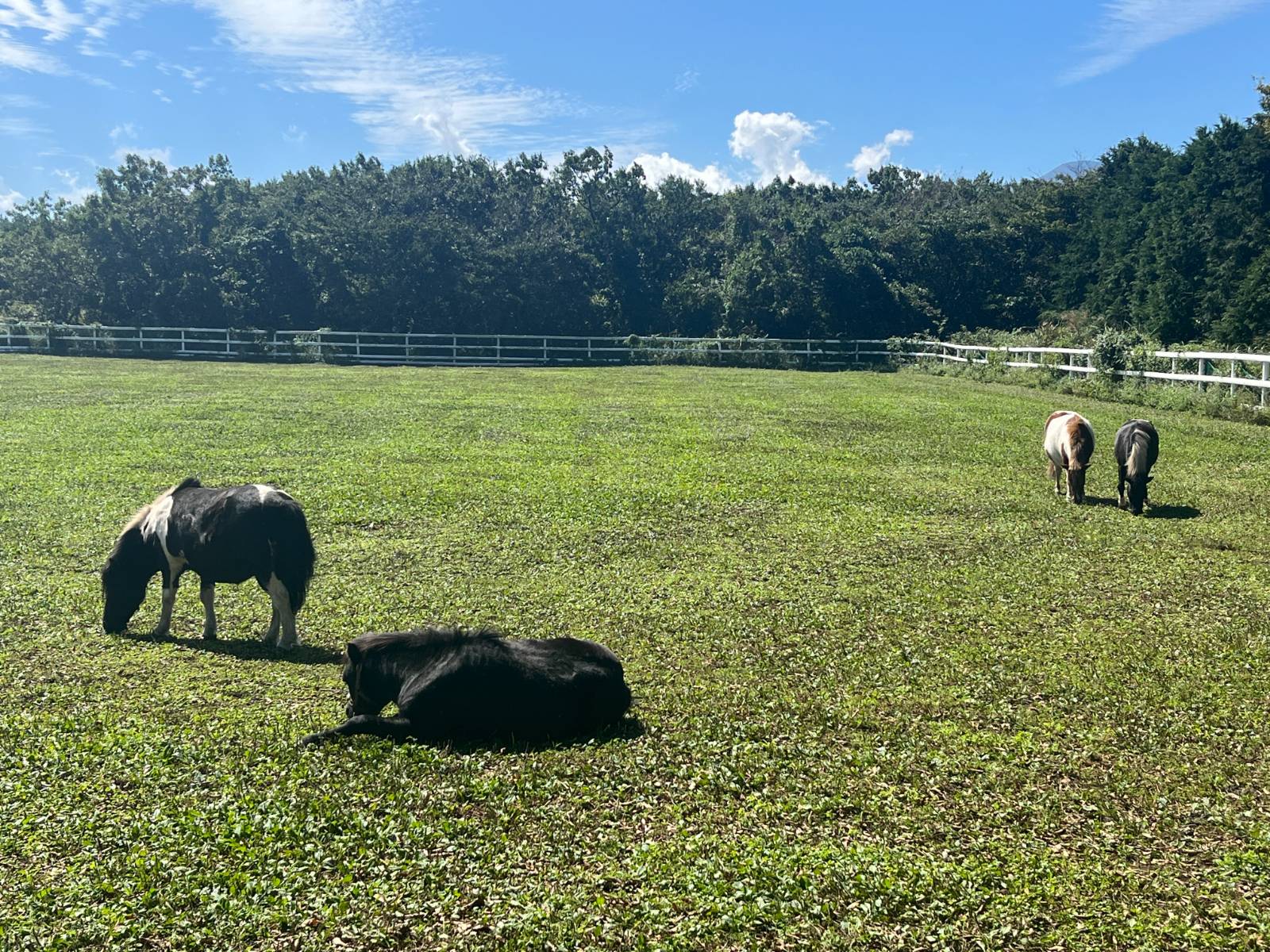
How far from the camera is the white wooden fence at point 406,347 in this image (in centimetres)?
4216

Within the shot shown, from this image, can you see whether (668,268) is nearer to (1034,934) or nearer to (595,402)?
(595,402)

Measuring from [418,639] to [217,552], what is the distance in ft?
6.73

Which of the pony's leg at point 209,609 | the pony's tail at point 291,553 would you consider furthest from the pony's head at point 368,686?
the pony's leg at point 209,609

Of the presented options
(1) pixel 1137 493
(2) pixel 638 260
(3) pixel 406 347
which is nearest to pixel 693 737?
(1) pixel 1137 493

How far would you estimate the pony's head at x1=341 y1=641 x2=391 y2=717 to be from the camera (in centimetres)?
532

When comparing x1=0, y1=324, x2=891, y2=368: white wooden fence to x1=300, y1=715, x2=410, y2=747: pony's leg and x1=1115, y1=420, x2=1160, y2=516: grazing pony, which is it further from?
x1=300, y1=715, x2=410, y2=747: pony's leg

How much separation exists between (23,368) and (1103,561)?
33.4 metres

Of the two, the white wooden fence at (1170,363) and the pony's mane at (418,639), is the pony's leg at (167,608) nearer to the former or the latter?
the pony's mane at (418,639)

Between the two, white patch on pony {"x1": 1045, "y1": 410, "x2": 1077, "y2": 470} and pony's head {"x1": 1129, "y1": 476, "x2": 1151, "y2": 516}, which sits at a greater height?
white patch on pony {"x1": 1045, "y1": 410, "x2": 1077, "y2": 470}

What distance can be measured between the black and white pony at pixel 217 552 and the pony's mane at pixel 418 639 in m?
1.45

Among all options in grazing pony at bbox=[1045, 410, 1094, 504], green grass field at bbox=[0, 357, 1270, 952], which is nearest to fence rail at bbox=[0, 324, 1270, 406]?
grazing pony at bbox=[1045, 410, 1094, 504]

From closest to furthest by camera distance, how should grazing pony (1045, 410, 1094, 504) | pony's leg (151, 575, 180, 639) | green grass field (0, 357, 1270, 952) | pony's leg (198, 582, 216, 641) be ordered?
green grass field (0, 357, 1270, 952) < pony's leg (198, 582, 216, 641) < pony's leg (151, 575, 180, 639) < grazing pony (1045, 410, 1094, 504)

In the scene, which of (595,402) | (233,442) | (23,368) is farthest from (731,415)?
(23,368)

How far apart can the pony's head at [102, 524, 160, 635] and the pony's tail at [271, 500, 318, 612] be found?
1.11 m
